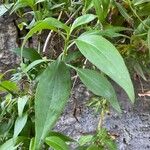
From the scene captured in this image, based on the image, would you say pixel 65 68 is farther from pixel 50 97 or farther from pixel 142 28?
pixel 142 28

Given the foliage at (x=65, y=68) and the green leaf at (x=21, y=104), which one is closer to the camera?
the foliage at (x=65, y=68)

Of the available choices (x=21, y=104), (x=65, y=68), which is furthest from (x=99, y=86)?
(x=21, y=104)

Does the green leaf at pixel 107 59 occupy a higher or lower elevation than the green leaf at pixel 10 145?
higher

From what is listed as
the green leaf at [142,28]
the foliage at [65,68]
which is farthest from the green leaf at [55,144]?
the green leaf at [142,28]

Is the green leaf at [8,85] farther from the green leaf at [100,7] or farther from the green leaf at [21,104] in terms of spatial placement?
the green leaf at [100,7]

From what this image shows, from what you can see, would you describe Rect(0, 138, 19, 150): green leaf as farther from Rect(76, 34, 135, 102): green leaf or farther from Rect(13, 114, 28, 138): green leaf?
Rect(76, 34, 135, 102): green leaf
